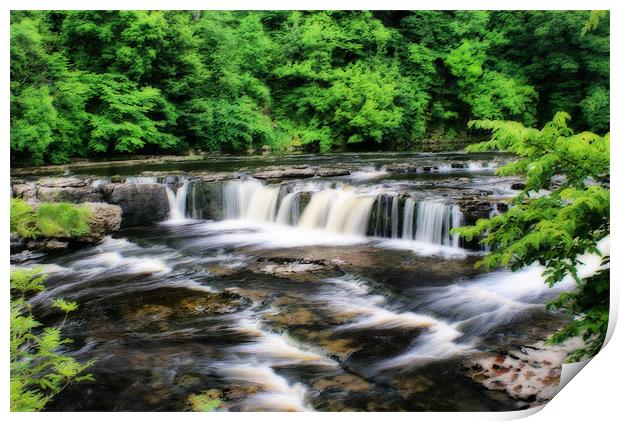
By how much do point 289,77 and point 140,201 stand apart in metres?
2.32

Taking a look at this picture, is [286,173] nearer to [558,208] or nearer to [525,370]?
[525,370]

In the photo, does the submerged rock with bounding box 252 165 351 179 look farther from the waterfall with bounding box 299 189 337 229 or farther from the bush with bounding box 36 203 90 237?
the bush with bounding box 36 203 90 237

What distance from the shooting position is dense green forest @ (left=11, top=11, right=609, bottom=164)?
3973mm

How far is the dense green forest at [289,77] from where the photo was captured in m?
3.97

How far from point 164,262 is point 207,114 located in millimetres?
1334

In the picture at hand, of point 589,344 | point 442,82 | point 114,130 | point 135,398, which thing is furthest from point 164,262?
point 589,344

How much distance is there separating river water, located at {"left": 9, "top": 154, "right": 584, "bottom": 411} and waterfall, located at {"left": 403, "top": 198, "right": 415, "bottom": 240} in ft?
0.04

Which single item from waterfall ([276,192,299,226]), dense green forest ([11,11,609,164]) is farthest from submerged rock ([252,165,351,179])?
dense green forest ([11,11,609,164])

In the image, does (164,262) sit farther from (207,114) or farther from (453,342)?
(453,342)

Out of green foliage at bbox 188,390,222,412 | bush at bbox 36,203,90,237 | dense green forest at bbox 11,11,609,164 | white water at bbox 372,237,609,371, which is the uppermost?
dense green forest at bbox 11,11,609,164

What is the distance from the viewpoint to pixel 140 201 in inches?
234

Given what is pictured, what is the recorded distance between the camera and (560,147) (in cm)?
243
